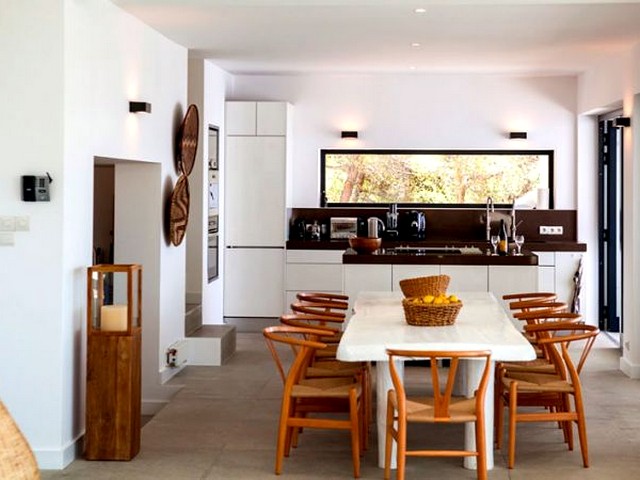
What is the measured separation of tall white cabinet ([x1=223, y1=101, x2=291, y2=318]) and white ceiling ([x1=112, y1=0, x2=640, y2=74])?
0.67 meters

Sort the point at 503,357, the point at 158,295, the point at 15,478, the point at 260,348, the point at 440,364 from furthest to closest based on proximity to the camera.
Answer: the point at 260,348, the point at 440,364, the point at 158,295, the point at 503,357, the point at 15,478

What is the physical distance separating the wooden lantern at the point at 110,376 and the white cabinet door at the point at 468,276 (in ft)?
10.5

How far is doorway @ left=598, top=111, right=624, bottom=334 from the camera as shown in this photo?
10.7 meters

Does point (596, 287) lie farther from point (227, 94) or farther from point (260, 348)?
point (227, 94)

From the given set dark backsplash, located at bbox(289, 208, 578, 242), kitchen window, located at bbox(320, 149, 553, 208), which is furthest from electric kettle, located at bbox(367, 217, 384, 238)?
kitchen window, located at bbox(320, 149, 553, 208)

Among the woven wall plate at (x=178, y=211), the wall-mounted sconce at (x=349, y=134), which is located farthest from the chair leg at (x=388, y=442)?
the wall-mounted sconce at (x=349, y=134)

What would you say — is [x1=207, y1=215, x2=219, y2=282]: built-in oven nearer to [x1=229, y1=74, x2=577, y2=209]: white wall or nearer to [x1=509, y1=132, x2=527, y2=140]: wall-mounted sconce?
[x1=229, y1=74, x2=577, y2=209]: white wall

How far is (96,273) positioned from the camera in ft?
19.6

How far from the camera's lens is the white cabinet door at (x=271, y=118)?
1084 cm

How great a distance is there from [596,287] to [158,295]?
508 centimetres

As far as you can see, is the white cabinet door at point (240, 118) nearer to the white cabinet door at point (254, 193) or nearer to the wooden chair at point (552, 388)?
the white cabinet door at point (254, 193)

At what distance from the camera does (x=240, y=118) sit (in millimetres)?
10875

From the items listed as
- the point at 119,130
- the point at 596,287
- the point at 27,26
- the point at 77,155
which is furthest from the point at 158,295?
the point at 596,287

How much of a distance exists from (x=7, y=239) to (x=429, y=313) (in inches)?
95.9
